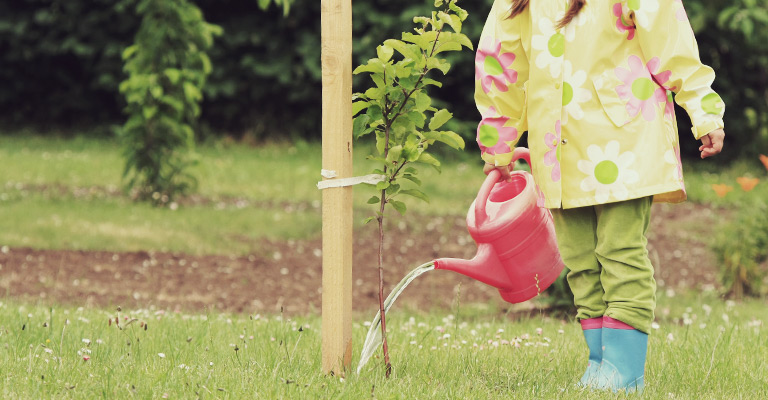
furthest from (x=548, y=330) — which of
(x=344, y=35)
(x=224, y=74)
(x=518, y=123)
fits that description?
(x=224, y=74)

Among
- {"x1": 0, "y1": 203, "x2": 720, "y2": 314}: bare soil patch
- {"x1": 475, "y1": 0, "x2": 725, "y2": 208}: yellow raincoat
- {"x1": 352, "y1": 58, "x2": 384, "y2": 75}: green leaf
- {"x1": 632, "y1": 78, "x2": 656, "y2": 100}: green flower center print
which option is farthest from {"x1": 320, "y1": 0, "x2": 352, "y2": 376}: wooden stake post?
{"x1": 0, "y1": 203, "x2": 720, "y2": 314}: bare soil patch

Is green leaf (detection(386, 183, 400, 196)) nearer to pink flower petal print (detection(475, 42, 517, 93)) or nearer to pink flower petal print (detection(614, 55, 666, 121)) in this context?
pink flower petal print (detection(475, 42, 517, 93))

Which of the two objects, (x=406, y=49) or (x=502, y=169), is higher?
(x=406, y=49)

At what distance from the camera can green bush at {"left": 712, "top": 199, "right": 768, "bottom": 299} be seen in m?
5.55

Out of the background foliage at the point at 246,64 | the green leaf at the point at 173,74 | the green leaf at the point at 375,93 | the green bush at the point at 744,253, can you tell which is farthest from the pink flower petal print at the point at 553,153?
the background foliage at the point at 246,64

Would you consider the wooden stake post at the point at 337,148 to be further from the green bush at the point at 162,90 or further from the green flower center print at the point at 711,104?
the green bush at the point at 162,90

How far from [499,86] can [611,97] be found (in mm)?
353

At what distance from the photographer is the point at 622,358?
2.62 meters

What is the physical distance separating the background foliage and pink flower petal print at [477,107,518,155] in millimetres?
8480

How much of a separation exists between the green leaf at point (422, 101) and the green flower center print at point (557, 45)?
40cm

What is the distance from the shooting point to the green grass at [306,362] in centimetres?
241

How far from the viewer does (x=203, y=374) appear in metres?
2.53

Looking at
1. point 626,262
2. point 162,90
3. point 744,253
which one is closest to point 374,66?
point 626,262

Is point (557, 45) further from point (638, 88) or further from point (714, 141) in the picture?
point (714, 141)
